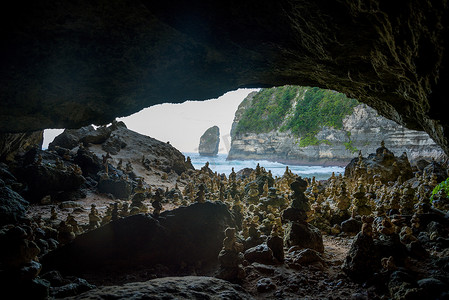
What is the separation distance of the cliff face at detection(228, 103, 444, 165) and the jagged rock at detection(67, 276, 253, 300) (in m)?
32.5

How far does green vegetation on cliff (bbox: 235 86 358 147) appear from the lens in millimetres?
40281

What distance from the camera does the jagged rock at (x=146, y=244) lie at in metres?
3.98

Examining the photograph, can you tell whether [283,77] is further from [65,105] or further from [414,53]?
[65,105]

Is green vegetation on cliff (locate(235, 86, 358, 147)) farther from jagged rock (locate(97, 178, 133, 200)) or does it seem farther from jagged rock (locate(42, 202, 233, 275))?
jagged rock (locate(42, 202, 233, 275))

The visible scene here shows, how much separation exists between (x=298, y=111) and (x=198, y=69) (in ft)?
147

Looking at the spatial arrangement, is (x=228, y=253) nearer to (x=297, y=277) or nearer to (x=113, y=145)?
(x=297, y=277)

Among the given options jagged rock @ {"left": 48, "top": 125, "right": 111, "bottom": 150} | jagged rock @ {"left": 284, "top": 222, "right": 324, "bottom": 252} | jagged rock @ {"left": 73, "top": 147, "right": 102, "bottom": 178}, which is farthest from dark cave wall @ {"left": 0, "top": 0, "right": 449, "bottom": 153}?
jagged rock @ {"left": 48, "top": 125, "right": 111, "bottom": 150}

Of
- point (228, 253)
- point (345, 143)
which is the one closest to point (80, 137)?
point (228, 253)

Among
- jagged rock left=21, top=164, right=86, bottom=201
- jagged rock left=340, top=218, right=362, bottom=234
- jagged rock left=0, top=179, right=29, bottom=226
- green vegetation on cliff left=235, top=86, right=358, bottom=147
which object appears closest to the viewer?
jagged rock left=0, top=179, right=29, bottom=226

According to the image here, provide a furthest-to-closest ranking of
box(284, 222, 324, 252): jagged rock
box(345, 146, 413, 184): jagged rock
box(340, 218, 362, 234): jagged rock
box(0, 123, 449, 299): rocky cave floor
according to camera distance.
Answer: box(345, 146, 413, 184): jagged rock
box(340, 218, 362, 234): jagged rock
box(284, 222, 324, 252): jagged rock
box(0, 123, 449, 299): rocky cave floor

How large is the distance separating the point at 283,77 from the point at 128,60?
12.0ft

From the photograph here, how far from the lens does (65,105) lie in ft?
15.6

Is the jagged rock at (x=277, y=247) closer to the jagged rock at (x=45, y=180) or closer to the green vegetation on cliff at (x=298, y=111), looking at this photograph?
the jagged rock at (x=45, y=180)

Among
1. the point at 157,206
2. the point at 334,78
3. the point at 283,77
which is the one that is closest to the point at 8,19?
the point at 157,206
